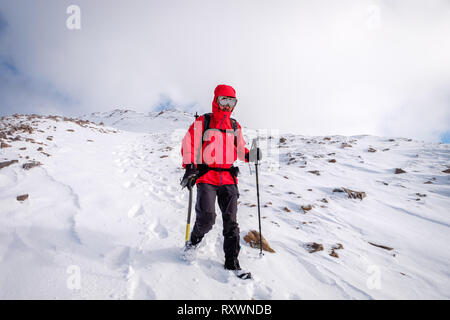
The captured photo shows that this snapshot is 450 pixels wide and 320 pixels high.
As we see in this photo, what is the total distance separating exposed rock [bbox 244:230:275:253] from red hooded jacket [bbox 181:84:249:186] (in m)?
1.37

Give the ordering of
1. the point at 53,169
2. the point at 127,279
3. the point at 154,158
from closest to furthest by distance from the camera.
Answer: the point at 127,279
the point at 53,169
the point at 154,158

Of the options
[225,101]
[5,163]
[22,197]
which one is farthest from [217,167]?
[5,163]

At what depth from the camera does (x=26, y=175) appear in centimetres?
534

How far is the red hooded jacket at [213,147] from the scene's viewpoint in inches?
127

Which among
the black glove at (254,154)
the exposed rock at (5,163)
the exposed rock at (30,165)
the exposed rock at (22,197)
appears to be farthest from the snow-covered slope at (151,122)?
the black glove at (254,154)

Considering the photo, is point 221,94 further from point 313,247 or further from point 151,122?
point 151,122

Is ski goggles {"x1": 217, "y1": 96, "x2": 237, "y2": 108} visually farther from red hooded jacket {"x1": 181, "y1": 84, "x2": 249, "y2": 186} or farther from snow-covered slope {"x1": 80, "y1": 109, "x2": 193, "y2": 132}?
snow-covered slope {"x1": 80, "y1": 109, "x2": 193, "y2": 132}

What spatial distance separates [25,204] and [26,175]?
196cm

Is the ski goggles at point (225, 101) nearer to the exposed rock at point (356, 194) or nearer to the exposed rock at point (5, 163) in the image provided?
the exposed rock at point (356, 194)

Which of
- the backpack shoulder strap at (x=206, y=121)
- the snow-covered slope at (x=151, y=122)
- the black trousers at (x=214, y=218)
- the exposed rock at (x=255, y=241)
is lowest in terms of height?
the exposed rock at (x=255, y=241)

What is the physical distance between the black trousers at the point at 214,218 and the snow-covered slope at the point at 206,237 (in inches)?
15.0

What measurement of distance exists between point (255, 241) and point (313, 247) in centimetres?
121
